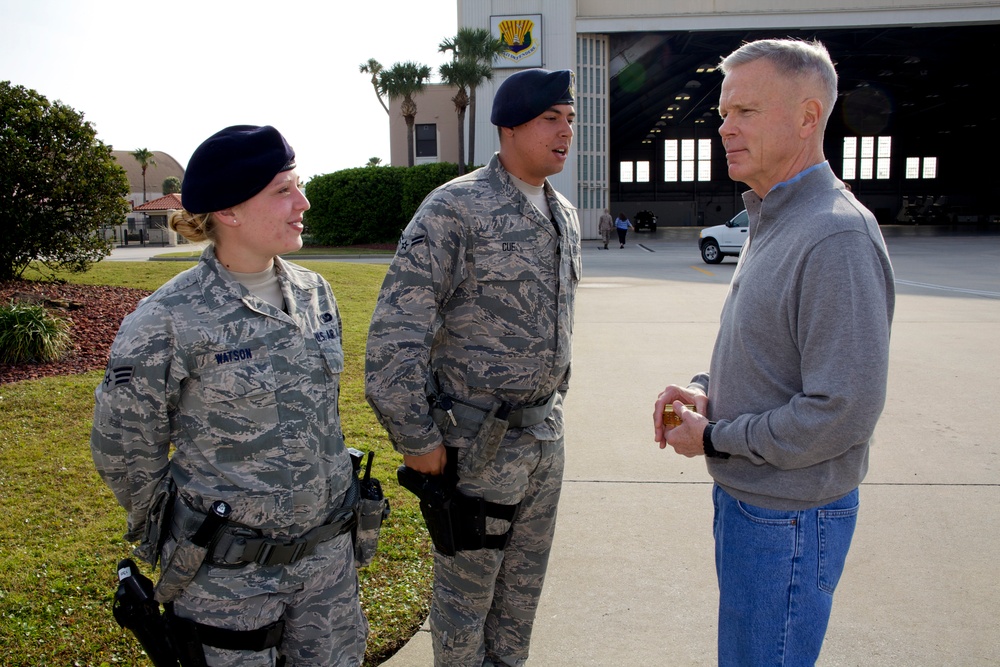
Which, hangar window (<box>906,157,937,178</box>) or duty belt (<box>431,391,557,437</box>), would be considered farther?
hangar window (<box>906,157,937,178</box>)

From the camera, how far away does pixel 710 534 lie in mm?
4121

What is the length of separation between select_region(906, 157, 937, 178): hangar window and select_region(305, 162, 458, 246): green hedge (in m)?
47.2

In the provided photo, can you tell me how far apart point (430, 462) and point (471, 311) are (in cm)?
53

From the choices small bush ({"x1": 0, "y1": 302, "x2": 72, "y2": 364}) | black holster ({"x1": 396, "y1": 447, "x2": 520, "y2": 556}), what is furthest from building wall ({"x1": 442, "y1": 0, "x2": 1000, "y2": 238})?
black holster ({"x1": 396, "y1": 447, "x2": 520, "y2": 556})

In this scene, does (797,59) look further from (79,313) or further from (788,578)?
(79,313)

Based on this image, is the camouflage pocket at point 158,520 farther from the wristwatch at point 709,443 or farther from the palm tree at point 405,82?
the palm tree at point 405,82

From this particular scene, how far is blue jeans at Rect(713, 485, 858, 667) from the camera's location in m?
1.95

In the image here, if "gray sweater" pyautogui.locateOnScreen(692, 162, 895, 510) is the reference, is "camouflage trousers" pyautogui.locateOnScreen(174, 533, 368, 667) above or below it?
below

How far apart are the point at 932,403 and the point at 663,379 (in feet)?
7.56

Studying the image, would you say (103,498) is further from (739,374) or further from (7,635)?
(739,374)


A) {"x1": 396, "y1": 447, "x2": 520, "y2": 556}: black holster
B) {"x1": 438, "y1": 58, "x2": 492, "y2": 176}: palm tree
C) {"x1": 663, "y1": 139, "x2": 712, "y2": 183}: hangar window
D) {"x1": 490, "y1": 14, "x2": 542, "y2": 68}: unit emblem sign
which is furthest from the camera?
{"x1": 663, "y1": 139, "x2": 712, "y2": 183}: hangar window

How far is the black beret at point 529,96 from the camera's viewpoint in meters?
2.61

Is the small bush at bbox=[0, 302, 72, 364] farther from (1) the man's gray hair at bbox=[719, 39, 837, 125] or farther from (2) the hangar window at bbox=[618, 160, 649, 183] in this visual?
(2) the hangar window at bbox=[618, 160, 649, 183]

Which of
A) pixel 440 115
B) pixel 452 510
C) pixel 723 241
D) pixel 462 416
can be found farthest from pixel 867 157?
pixel 452 510
